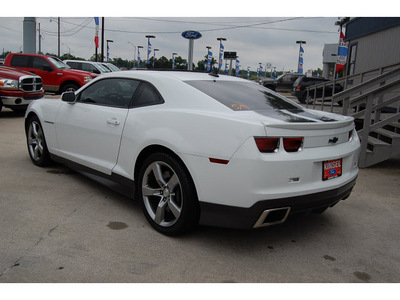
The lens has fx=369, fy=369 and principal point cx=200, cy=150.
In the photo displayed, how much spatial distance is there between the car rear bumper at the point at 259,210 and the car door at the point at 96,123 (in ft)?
4.59

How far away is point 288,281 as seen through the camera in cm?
273

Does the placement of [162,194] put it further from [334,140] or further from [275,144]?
[334,140]

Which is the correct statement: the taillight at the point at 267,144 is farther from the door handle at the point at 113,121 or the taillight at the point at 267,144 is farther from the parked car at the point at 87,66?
the parked car at the point at 87,66

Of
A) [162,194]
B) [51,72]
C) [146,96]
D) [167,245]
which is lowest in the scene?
[167,245]

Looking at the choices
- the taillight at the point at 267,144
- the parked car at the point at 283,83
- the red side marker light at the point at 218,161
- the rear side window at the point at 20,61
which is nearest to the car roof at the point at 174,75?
the red side marker light at the point at 218,161

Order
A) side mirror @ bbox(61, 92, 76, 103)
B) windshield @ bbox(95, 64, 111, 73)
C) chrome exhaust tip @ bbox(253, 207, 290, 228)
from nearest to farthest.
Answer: chrome exhaust tip @ bbox(253, 207, 290, 228), side mirror @ bbox(61, 92, 76, 103), windshield @ bbox(95, 64, 111, 73)

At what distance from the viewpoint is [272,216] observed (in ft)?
9.69

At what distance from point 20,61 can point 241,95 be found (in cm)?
1371

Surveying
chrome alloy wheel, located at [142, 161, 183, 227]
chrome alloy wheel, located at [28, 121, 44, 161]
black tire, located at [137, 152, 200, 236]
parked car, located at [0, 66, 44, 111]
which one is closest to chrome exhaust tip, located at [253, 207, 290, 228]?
black tire, located at [137, 152, 200, 236]

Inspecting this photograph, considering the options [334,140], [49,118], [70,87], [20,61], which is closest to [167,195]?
[334,140]

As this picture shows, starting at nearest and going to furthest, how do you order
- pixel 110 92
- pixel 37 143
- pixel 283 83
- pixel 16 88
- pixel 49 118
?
1. pixel 110 92
2. pixel 49 118
3. pixel 37 143
4. pixel 16 88
5. pixel 283 83

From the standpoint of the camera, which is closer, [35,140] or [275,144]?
[275,144]

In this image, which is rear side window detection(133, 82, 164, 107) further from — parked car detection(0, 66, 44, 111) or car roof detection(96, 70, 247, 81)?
parked car detection(0, 66, 44, 111)

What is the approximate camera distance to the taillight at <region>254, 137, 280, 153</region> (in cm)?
283
